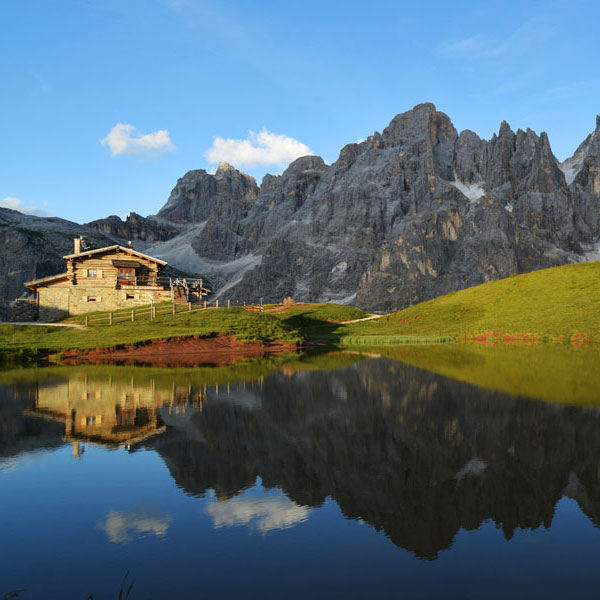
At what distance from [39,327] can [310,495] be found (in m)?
49.7

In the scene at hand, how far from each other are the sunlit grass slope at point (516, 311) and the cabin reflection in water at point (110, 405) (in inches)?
2052

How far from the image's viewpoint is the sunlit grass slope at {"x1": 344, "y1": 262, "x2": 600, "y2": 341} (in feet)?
209

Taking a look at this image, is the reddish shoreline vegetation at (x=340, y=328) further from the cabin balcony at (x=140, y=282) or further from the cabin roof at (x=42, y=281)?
the cabin balcony at (x=140, y=282)

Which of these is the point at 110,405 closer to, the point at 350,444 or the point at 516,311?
the point at 350,444

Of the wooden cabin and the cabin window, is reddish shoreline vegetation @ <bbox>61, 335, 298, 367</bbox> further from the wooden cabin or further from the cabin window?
the cabin window

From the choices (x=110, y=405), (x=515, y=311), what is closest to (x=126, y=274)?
(x=110, y=405)

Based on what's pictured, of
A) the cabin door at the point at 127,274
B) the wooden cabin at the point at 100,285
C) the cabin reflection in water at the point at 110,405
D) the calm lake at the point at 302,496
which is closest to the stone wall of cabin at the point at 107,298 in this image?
the wooden cabin at the point at 100,285

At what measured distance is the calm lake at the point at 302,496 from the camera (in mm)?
7723

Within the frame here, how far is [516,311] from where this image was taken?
73375 mm

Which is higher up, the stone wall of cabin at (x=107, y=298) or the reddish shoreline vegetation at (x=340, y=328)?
the stone wall of cabin at (x=107, y=298)

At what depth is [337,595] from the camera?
23.6ft

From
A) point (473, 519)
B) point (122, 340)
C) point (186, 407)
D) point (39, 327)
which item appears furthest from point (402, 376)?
point (39, 327)

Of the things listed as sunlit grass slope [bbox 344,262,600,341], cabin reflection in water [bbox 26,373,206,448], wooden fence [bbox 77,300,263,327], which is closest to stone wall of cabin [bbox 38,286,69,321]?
wooden fence [bbox 77,300,263,327]

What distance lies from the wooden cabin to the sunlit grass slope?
32242mm
